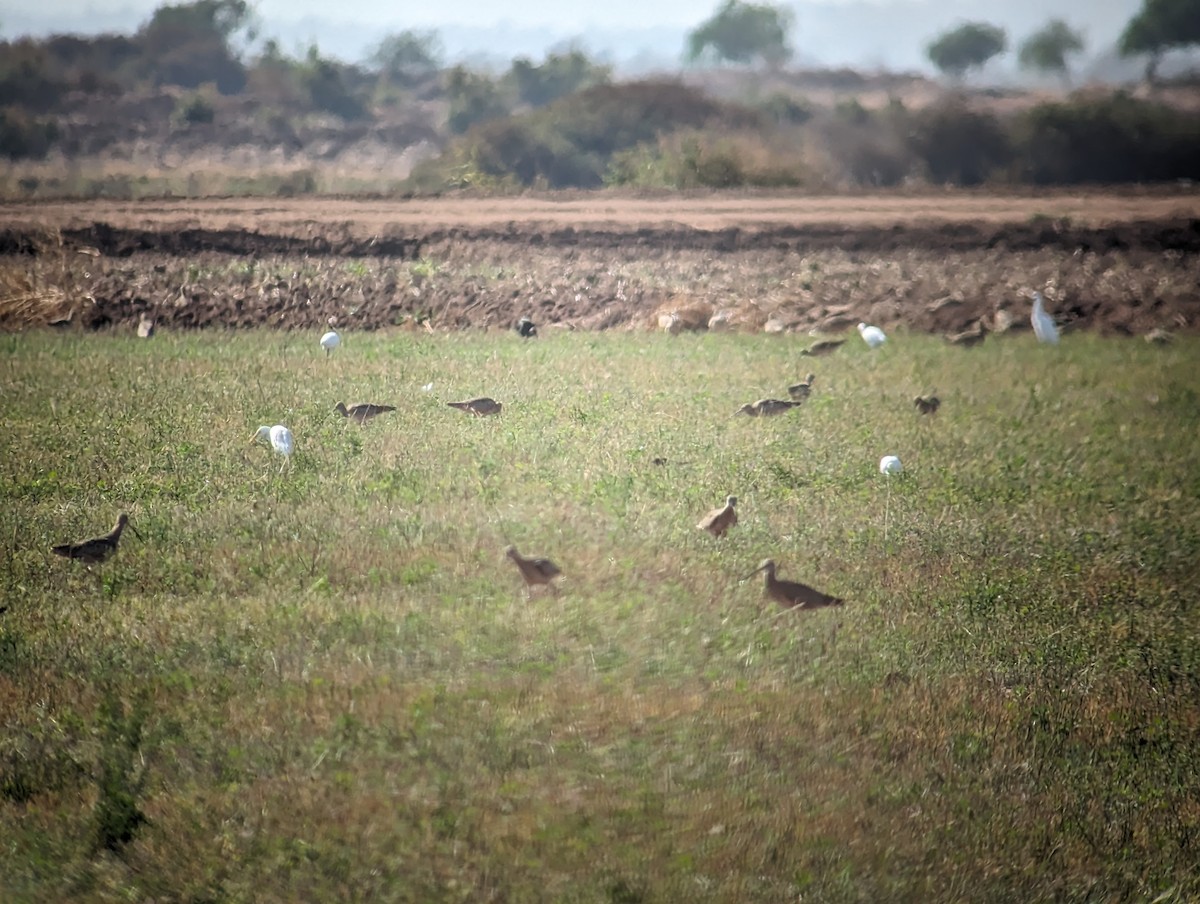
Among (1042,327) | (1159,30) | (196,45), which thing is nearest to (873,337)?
(1042,327)

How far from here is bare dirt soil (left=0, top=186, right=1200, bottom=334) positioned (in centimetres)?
1658

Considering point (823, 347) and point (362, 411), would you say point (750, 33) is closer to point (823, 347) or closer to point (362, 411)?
point (823, 347)

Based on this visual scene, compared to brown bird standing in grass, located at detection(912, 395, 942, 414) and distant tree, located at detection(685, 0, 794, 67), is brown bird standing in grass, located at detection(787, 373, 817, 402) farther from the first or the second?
distant tree, located at detection(685, 0, 794, 67)

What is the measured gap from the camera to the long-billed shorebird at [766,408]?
11.4m

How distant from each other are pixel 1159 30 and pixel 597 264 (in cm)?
1561

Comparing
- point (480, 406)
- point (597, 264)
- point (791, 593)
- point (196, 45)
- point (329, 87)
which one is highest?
point (196, 45)

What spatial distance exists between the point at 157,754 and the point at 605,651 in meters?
2.21

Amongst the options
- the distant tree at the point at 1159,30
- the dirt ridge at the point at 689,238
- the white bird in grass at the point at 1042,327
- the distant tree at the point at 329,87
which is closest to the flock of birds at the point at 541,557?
the white bird in grass at the point at 1042,327

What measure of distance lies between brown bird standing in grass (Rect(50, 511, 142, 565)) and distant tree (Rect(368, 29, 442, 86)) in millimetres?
41419

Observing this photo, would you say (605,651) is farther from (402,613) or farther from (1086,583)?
(1086,583)

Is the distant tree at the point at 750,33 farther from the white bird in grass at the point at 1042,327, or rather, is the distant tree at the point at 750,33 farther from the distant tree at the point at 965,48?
the white bird in grass at the point at 1042,327

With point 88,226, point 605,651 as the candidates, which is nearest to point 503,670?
point 605,651

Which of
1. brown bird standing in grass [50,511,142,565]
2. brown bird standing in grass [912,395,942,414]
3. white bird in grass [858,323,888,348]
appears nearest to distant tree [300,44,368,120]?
white bird in grass [858,323,888,348]

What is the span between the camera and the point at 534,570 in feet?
23.3
